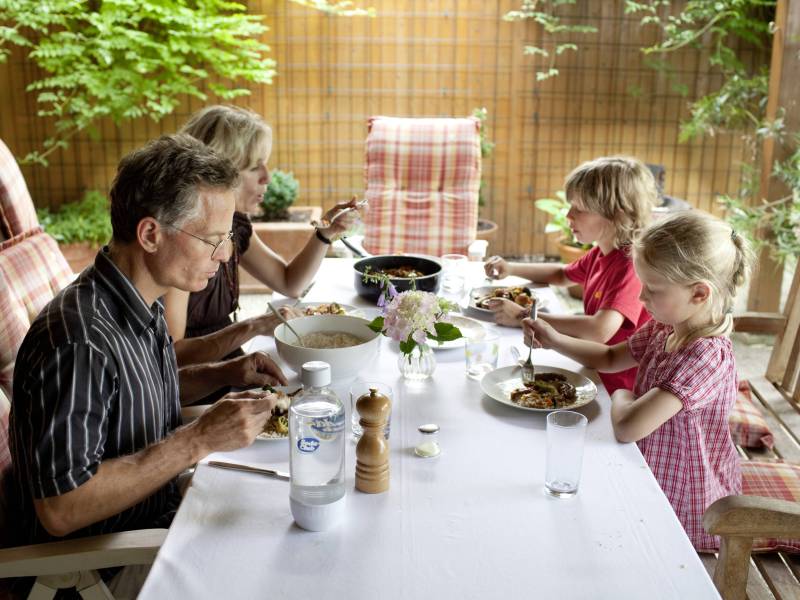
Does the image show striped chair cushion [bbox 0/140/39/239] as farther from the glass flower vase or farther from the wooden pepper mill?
the wooden pepper mill

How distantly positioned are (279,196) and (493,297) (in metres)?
2.74

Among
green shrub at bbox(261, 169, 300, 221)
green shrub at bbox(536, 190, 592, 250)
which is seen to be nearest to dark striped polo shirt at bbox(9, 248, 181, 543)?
green shrub at bbox(261, 169, 300, 221)

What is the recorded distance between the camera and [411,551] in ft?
3.56

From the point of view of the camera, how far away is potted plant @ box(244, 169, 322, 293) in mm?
4457

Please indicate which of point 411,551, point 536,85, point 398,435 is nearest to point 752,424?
point 398,435

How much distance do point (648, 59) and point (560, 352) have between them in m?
3.72

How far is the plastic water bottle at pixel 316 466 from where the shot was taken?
1122mm

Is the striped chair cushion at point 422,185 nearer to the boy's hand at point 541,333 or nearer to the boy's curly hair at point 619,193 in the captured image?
the boy's curly hair at point 619,193

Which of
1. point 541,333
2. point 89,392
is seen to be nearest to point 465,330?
Answer: point 541,333

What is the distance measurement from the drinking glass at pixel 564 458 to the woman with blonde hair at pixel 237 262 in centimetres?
85

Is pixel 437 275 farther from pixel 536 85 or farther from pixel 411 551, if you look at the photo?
pixel 536 85

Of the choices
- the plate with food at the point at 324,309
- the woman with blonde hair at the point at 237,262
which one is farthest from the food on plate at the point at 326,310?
the woman with blonde hair at the point at 237,262

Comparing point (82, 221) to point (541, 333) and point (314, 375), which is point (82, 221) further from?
point (314, 375)

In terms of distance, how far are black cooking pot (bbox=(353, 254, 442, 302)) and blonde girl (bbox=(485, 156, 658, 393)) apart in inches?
8.8
